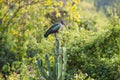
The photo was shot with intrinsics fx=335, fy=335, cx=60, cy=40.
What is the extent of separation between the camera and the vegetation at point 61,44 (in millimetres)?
7926

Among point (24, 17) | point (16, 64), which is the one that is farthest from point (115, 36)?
point (24, 17)

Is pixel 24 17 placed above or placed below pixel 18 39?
above

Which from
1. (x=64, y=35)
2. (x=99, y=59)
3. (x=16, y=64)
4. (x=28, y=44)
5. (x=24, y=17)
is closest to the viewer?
(x=99, y=59)

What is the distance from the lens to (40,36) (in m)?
13.7

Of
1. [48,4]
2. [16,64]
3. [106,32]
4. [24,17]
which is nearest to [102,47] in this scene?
[106,32]

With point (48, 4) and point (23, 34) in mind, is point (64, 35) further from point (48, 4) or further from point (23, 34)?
point (23, 34)

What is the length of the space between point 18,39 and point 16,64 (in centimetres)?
294

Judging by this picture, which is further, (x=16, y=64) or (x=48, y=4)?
(x=48, y=4)

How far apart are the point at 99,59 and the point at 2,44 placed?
5918mm

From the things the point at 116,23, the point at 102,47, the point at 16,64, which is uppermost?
the point at 116,23

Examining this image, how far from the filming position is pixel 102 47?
8453 mm

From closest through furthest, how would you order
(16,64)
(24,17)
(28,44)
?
1. (16,64)
2. (28,44)
3. (24,17)

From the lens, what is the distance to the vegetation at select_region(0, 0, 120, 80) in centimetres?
793

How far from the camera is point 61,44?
8930 millimetres
